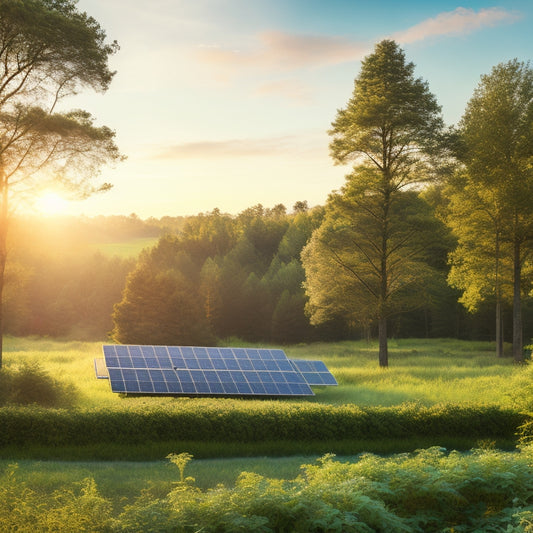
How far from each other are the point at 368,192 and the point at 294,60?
10315 mm

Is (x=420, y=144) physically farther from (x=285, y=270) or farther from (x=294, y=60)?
(x=285, y=270)

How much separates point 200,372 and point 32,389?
6.16 m

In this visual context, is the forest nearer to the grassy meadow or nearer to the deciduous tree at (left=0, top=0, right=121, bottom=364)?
the grassy meadow

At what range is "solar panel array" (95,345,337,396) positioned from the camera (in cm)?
2239

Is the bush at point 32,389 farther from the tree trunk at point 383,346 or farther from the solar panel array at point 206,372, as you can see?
the tree trunk at point 383,346

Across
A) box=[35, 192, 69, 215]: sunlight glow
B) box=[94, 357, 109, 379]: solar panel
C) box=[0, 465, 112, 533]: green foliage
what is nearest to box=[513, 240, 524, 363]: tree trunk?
box=[94, 357, 109, 379]: solar panel

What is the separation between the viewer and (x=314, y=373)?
83.5 feet

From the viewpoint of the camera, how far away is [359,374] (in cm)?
2938

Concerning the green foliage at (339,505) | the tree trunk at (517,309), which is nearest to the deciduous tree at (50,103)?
the green foliage at (339,505)

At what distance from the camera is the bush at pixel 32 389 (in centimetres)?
2005

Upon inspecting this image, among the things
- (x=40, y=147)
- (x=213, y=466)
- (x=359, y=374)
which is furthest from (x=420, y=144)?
(x=213, y=466)

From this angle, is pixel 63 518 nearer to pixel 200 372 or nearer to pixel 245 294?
pixel 200 372

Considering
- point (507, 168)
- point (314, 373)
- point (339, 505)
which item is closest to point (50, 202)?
point (314, 373)

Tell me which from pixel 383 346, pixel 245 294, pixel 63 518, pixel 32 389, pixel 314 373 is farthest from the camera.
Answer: pixel 245 294
